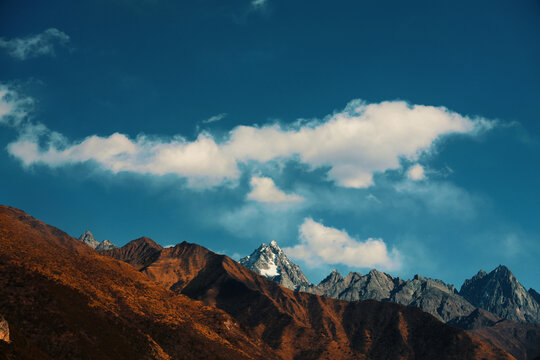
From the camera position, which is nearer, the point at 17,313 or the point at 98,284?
the point at 17,313

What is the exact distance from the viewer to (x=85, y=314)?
130750 millimetres

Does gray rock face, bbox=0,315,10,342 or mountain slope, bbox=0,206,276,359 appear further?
mountain slope, bbox=0,206,276,359

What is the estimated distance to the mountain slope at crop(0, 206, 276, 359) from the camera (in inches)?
4478

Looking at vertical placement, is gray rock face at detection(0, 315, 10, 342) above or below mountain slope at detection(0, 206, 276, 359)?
below

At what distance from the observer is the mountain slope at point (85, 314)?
11375cm

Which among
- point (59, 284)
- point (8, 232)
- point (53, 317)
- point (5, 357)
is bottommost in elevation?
point (5, 357)

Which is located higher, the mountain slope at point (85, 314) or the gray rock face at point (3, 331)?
the mountain slope at point (85, 314)

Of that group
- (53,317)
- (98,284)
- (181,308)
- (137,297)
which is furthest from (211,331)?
(53,317)

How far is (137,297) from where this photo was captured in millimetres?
177250

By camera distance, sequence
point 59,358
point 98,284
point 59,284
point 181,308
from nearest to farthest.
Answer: point 59,358 → point 59,284 → point 98,284 → point 181,308

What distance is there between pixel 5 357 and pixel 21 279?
5774 centimetres

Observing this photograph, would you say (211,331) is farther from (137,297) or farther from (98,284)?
(98,284)

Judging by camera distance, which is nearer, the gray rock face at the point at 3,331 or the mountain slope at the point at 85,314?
the gray rock face at the point at 3,331

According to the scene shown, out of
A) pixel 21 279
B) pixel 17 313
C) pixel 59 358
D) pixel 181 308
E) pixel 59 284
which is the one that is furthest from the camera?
pixel 181 308
